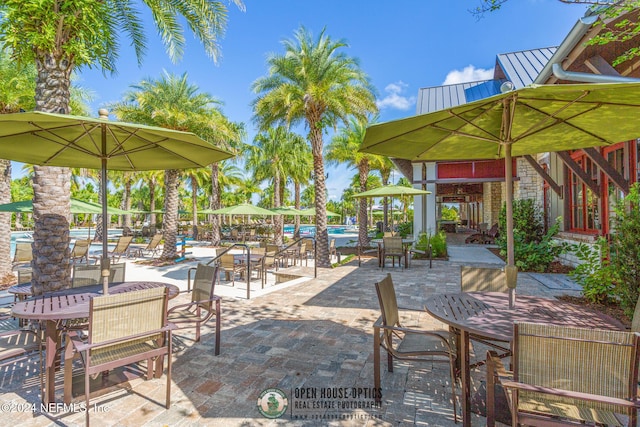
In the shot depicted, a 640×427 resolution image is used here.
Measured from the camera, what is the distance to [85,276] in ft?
14.6

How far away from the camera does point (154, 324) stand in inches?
112

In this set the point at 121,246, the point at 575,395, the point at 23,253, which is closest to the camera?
the point at 575,395

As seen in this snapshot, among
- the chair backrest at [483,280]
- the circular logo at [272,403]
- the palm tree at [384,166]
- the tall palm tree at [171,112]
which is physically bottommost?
the circular logo at [272,403]

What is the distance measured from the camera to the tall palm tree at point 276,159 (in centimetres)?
2052

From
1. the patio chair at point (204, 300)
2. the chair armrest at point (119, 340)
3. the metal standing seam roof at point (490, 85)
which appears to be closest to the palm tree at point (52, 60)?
the patio chair at point (204, 300)

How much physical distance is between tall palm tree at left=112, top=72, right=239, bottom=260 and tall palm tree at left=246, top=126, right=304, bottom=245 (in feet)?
18.7

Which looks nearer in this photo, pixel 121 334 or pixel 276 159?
pixel 121 334

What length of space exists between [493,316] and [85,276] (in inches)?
200

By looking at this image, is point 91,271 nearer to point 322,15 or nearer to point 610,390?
point 610,390

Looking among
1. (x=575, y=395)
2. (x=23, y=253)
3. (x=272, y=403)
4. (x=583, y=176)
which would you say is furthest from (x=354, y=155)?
(x=575, y=395)

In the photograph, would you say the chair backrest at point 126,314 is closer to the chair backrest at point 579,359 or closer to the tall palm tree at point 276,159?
the chair backrest at point 579,359

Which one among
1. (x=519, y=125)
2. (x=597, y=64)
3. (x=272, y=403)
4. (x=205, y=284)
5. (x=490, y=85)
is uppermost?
(x=490, y=85)

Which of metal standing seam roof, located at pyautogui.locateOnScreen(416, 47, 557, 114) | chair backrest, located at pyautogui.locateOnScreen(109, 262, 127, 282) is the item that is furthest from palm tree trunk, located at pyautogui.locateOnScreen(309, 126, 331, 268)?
chair backrest, located at pyautogui.locateOnScreen(109, 262, 127, 282)

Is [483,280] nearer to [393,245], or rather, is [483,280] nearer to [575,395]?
[575,395]
